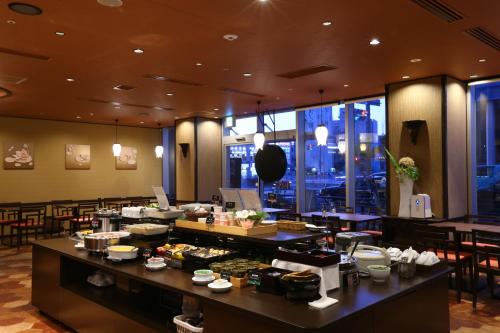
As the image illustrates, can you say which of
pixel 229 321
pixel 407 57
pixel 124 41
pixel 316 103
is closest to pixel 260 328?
pixel 229 321

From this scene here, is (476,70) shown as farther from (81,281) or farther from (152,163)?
(152,163)

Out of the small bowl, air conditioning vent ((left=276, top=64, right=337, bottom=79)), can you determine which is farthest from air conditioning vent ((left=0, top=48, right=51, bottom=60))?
the small bowl

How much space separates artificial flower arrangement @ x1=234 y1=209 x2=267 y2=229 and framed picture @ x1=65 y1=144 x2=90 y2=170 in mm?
9199

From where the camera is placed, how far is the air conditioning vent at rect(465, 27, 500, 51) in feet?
14.1

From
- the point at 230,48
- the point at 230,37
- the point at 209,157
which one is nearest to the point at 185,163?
the point at 209,157

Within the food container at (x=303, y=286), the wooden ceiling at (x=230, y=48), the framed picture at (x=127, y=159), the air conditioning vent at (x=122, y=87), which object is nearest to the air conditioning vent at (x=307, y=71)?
the wooden ceiling at (x=230, y=48)

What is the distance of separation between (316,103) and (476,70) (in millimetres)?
3360

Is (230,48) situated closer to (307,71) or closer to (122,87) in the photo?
(307,71)

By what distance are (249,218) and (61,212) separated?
923 cm

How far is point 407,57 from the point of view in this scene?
17.1ft

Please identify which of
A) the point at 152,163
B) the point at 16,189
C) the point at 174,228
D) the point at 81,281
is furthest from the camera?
the point at 152,163

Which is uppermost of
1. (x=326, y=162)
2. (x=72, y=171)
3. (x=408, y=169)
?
(x=326, y=162)

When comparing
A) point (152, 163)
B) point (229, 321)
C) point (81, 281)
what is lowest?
point (81, 281)

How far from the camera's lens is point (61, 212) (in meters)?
10.9
